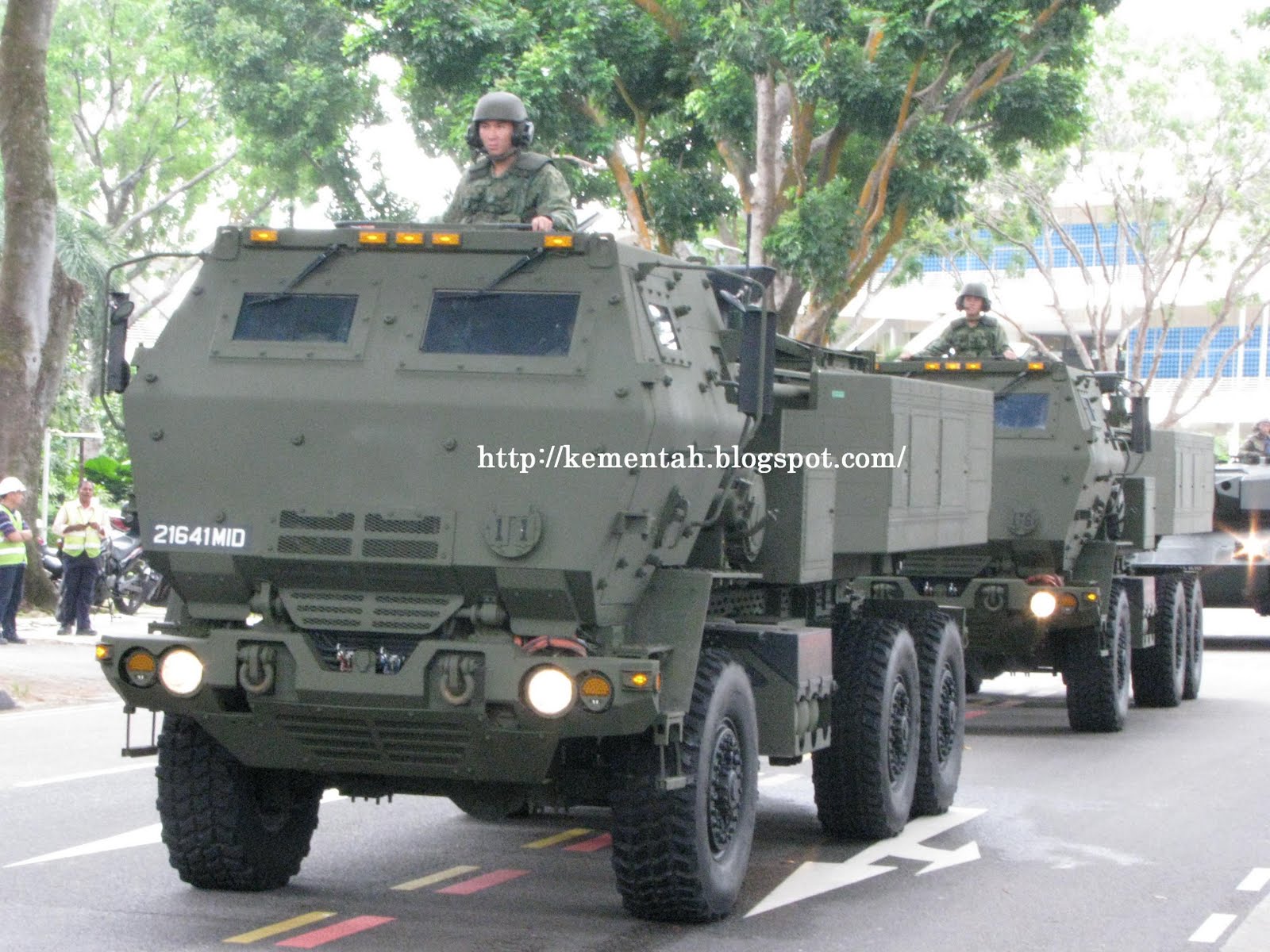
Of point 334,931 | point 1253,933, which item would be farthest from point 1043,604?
point 334,931

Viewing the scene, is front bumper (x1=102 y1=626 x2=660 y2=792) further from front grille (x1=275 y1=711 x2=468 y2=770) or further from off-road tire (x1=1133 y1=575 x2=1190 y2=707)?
off-road tire (x1=1133 y1=575 x2=1190 y2=707)

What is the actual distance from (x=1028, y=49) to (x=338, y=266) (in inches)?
667

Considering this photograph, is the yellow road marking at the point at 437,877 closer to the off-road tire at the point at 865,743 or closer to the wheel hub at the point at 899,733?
the off-road tire at the point at 865,743

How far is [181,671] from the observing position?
7.46m

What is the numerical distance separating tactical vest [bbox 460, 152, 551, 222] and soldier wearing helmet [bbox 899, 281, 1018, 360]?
24.3 feet

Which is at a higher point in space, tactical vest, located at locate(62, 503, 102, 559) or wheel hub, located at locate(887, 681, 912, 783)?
tactical vest, located at locate(62, 503, 102, 559)

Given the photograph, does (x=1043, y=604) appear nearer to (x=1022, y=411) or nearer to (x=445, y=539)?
(x=1022, y=411)

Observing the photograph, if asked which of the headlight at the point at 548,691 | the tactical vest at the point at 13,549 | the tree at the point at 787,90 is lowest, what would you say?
the headlight at the point at 548,691

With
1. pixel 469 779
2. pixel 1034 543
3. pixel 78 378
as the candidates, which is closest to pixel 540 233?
pixel 469 779

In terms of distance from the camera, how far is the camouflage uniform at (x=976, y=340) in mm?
15859

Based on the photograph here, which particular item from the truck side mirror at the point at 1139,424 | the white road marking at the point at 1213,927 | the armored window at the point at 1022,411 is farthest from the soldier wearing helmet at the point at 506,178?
the truck side mirror at the point at 1139,424

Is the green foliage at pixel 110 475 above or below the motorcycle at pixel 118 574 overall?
above

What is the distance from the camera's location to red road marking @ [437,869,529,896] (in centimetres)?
842

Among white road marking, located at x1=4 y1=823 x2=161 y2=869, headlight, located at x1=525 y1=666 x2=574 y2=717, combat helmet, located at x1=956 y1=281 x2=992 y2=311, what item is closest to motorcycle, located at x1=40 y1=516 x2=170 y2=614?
combat helmet, located at x1=956 y1=281 x2=992 y2=311
